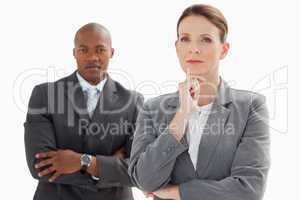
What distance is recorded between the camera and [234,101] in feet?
8.64

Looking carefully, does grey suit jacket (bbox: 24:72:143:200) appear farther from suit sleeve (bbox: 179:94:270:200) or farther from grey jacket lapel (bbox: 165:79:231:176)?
suit sleeve (bbox: 179:94:270:200)

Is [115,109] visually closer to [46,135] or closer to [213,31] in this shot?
[46,135]

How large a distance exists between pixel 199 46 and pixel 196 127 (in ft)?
1.35

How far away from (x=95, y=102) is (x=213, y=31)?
103cm

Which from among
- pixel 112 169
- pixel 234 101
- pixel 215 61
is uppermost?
pixel 215 61

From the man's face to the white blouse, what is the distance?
83 centimetres

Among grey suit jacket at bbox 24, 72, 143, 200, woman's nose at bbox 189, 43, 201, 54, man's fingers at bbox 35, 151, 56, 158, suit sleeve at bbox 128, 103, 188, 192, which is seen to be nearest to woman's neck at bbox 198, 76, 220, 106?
woman's nose at bbox 189, 43, 201, 54

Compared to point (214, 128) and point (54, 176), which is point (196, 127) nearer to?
point (214, 128)

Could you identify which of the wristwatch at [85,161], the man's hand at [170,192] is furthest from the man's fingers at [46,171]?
the man's hand at [170,192]

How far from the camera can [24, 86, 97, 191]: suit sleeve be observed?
3.02 m

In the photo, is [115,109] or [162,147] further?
[115,109]

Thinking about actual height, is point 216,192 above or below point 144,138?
below

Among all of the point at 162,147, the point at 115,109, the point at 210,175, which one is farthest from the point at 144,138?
the point at 115,109

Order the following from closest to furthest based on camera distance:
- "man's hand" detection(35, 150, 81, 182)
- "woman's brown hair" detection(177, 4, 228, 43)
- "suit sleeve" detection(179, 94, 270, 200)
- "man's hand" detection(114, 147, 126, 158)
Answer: "suit sleeve" detection(179, 94, 270, 200) → "woman's brown hair" detection(177, 4, 228, 43) → "man's hand" detection(35, 150, 81, 182) → "man's hand" detection(114, 147, 126, 158)
